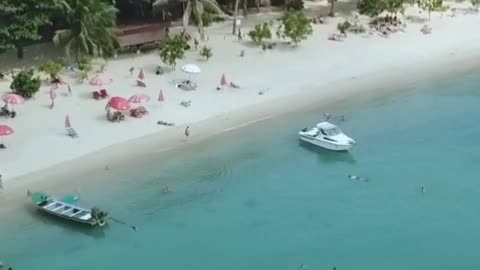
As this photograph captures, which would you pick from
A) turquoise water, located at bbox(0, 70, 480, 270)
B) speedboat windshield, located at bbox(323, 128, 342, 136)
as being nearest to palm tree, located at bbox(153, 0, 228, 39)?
turquoise water, located at bbox(0, 70, 480, 270)

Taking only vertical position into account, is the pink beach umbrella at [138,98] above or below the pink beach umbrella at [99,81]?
below

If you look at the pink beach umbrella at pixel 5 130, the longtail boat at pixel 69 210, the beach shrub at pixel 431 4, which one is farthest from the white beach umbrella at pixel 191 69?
the beach shrub at pixel 431 4

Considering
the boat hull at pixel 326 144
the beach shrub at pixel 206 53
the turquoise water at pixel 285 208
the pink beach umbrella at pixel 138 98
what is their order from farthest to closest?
the beach shrub at pixel 206 53 → the pink beach umbrella at pixel 138 98 → the boat hull at pixel 326 144 → the turquoise water at pixel 285 208

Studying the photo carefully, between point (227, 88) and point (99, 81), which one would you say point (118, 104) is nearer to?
point (99, 81)

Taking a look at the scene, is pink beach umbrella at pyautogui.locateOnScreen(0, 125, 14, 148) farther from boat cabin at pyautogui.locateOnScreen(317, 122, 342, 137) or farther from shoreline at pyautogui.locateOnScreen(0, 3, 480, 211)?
boat cabin at pyautogui.locateOnScreen(317, 122, 342, 137)

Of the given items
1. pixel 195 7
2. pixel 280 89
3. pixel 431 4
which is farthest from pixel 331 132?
pixel 431 4

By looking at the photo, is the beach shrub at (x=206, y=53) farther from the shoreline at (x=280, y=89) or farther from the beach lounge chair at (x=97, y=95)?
the beach lounge chair at (x=97, y=95)
